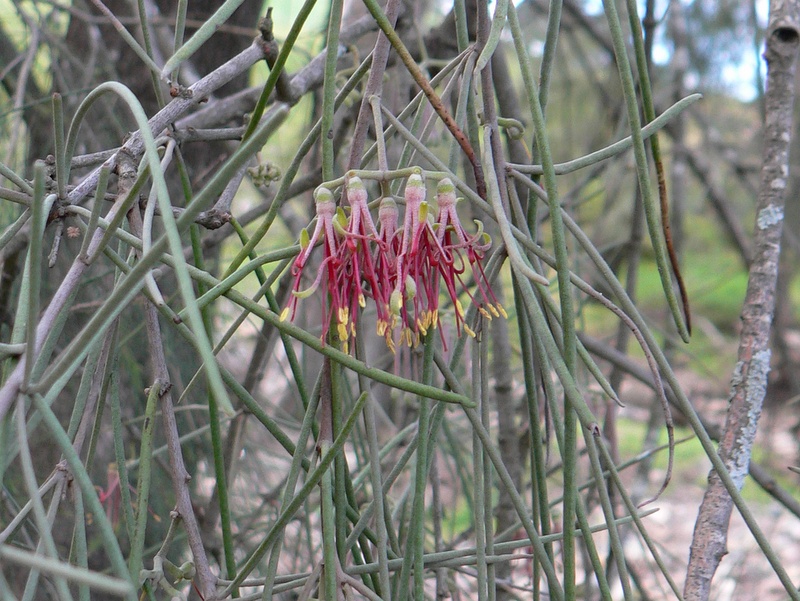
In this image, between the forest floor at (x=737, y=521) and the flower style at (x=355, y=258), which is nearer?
the flower style at (x=355, y=258)

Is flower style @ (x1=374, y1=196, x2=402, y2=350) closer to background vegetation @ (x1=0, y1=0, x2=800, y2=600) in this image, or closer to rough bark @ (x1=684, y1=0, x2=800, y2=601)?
background vegetation @ (x1=0, y1=0, x2=800, y2=600)

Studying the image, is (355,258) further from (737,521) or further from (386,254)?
(737,521)

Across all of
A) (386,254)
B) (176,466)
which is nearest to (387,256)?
(386,254)

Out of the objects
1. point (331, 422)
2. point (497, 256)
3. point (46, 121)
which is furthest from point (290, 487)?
point (46, 121)

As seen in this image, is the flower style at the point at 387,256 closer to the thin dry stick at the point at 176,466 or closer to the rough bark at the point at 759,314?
the thin dry stick at the point at 176,466

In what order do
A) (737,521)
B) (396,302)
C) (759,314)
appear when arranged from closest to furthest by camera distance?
1. (396,302)
2. (759,314)
3. (737,521)

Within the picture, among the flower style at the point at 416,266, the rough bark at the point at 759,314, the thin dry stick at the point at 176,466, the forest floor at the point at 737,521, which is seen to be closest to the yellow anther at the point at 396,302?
the flower style at the point at 416,266

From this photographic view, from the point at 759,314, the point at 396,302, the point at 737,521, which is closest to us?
the point at 396,302
